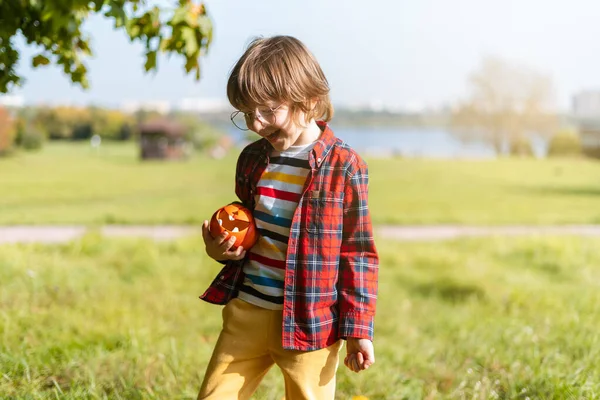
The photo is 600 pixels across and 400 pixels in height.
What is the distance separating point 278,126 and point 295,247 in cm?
34

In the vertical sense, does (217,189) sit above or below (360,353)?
below

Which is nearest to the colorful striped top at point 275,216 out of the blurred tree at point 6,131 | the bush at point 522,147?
the blurred tree at point 6,131

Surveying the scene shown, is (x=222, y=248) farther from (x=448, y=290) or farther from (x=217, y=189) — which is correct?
(x=217, y=189)

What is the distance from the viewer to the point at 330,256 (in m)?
1.96

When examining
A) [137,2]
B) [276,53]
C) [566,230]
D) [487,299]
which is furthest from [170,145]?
[276,53]

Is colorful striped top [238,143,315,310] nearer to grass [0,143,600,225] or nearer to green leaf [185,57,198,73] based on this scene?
green leaf [185,57,198,73]

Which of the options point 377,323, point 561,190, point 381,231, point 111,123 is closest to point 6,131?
point 111,123

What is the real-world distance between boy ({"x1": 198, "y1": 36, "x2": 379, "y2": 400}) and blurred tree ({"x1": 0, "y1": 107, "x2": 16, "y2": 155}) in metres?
12.0

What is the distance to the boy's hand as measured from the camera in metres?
1.96

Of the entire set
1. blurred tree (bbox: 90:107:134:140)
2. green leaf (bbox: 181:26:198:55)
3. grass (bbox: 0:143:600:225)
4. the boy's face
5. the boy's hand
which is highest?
green leaf (bbox: 181:26:198:55)

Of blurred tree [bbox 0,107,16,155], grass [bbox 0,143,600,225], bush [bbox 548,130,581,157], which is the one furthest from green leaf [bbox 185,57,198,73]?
bush [bbox 548,130,581,157]

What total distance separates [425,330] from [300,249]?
3.15 m

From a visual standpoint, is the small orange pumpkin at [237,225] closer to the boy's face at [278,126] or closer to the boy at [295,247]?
the boy at [295,247]

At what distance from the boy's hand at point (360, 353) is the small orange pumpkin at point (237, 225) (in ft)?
1.32
